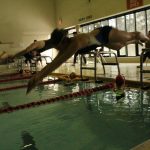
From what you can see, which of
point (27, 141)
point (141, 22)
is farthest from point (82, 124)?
point (141, 22)

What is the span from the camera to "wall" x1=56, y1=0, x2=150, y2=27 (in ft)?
43.5

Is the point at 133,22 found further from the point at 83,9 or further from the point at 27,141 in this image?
the point at 27,141

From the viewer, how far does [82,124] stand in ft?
11.6

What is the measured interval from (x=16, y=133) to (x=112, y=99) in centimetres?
203

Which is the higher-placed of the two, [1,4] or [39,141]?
[1,4]

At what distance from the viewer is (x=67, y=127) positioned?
3.44m

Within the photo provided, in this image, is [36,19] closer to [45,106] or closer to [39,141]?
[45,106]

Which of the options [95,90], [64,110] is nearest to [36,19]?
[95,90]

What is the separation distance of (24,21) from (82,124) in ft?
53.5

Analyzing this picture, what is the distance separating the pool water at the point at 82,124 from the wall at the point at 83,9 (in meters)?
8.02

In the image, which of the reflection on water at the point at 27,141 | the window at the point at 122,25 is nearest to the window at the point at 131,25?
the window at the point at 122,25

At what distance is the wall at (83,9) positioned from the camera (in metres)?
13.2

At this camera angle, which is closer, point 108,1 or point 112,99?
point 112,99

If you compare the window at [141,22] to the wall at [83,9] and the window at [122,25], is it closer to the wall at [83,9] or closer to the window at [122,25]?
the wall at [83,9]
